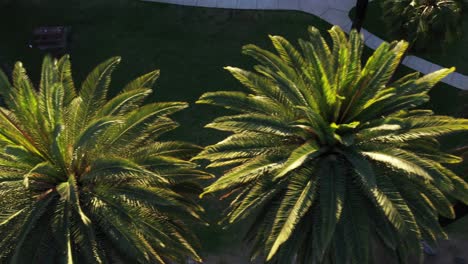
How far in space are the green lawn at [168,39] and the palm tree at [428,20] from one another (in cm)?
391

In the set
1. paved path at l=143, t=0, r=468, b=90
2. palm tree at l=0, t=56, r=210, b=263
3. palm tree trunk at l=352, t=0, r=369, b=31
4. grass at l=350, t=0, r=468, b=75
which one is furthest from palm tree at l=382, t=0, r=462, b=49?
palm tree at l=0, t=56, r=210, b=263

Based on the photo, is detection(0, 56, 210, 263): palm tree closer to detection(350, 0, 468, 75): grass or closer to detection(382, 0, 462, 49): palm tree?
detection(382, 0, 462, 49): palm tree

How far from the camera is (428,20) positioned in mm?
15734

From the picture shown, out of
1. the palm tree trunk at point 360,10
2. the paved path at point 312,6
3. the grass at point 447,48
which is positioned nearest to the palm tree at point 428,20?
the palm tree trunk at point 360,10

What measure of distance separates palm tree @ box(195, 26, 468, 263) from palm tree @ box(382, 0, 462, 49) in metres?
4.95

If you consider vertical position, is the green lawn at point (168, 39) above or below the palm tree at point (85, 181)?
above

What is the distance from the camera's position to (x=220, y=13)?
73.0 feet

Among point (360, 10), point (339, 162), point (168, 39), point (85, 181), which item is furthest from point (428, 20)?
point (85, 181)

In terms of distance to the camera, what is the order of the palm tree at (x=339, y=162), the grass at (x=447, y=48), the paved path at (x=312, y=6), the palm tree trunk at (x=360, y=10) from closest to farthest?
the palm tree at (x=339, y=162)
the palm tree trunk at (x=360, y=10)
the grass at (x=447, y=48)
the paved path at (x=312, y=6)

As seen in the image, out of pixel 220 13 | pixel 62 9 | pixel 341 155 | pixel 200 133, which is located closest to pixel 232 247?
pixel 200 133

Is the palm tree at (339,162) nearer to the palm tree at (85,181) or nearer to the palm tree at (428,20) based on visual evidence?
the palm tree at (85,181)

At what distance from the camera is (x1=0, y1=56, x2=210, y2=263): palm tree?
34.1 ft

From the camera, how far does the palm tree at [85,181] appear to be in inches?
409

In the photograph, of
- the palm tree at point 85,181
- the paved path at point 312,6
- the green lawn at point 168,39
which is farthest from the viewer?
the paved path at point 312,6
